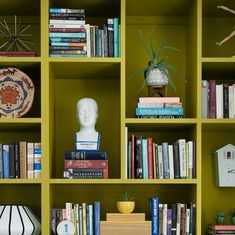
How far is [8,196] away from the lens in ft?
11.8

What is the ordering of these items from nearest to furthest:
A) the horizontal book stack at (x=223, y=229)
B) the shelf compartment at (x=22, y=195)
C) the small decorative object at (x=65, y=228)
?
the small decorative object at (x=65, y=228) → the horizontal book stack at (x=223, y=229) → the shelf compartment at (x=22, y=195)

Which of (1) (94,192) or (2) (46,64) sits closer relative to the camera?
(2) (46,64)

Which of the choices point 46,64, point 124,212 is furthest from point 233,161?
point 46,64

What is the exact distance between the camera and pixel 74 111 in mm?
3627

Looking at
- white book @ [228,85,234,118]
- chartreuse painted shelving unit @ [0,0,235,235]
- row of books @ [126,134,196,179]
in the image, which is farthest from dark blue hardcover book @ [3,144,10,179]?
white book @ [228,85,234,118]

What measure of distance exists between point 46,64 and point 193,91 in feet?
2.69

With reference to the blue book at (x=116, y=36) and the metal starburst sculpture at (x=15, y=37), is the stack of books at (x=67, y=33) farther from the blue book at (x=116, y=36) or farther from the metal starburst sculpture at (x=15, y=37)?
the metal starburst sculpture at (x=15, y=37)

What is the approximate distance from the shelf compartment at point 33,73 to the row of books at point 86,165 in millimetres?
445

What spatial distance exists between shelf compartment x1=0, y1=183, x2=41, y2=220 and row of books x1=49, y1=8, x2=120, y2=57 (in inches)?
32.5

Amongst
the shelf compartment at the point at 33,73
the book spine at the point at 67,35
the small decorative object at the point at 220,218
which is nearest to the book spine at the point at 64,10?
the book spine at the point at 67,35

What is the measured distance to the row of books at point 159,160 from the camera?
3305mm

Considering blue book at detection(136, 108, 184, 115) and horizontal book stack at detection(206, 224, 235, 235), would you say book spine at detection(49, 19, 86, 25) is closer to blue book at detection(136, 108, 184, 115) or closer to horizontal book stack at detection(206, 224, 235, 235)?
blue book at detection(136, 108, 184, 115)

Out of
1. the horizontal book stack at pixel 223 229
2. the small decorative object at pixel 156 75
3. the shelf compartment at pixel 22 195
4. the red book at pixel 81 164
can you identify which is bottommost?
the horizontal book stack at pixel 223 229

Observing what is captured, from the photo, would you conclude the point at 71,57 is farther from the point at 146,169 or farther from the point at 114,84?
the point at 146,169
